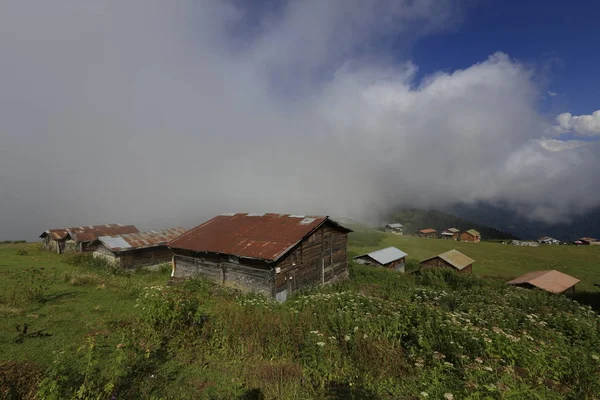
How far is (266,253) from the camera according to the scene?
16.3 m

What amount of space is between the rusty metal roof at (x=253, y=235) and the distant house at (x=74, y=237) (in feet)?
82.6

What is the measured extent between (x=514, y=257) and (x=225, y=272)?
200ft

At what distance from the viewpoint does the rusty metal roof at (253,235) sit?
17.0 meters

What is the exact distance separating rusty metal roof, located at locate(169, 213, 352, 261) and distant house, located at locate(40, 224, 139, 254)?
25168 millimetres

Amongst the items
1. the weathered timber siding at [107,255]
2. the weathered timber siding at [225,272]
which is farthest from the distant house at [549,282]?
the weathered timber siding at [107,255]

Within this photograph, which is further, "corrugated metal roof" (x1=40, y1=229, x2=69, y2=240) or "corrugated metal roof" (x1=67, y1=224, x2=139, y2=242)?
"corrugated metal roof" (x1=40, y1=229, x2=69, y2=240)

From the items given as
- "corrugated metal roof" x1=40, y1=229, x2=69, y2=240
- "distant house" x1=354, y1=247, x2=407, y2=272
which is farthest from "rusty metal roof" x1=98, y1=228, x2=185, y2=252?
"distant house" x1=354, y1=247, x2=407, y2=272

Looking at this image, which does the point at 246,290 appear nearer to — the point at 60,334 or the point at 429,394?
the point at 60,334

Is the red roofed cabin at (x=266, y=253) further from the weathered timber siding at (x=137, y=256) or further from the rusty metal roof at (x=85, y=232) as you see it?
the rusty metal roof at (x=85, y=232)

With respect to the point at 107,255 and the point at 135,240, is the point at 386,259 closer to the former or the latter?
the point at 135,240

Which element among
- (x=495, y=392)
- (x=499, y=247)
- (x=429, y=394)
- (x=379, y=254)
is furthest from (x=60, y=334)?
(x=499, y=247)

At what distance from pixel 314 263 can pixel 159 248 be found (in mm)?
20665

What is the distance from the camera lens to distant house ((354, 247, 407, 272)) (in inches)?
1408

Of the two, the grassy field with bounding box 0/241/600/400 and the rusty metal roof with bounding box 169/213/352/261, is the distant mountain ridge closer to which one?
the rusty metal roof with bounding box 169/213/352/261
